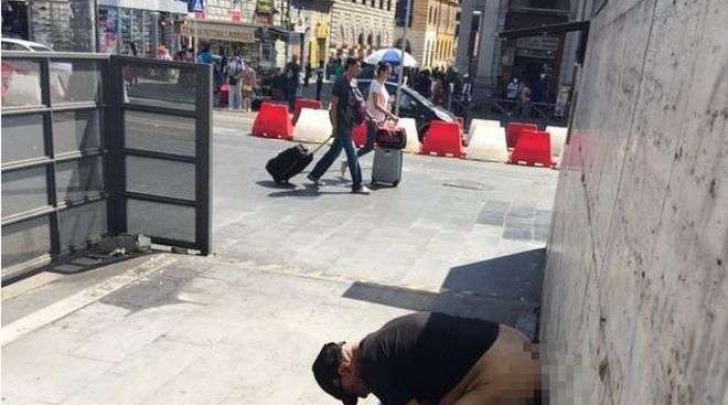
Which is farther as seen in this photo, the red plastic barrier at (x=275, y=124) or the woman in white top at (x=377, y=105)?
the red plastic barrier at (x=275, y=124)

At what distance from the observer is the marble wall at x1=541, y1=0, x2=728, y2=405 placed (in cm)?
85

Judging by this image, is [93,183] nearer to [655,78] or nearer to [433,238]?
[433,238]

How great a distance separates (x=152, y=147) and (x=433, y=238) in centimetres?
322

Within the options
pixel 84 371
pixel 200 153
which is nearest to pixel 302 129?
pixel 200 153

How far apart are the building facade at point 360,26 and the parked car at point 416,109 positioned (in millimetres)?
35819

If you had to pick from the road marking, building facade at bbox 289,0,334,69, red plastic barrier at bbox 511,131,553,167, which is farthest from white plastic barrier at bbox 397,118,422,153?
building facade at bbox 289,0,334,69

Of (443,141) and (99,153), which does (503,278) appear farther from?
(443,141)

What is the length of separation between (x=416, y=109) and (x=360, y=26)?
44.9 metres

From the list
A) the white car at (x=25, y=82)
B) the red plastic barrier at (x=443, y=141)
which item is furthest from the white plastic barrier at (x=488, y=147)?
the white car at (x=25, y=82)

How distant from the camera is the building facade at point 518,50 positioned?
28.2 m

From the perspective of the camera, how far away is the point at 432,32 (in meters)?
74.0

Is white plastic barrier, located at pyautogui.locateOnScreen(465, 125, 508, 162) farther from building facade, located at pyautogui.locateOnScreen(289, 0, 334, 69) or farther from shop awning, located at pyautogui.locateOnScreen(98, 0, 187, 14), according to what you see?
building facade, located at pyautogui.locateOnScreen(289, 0, 334, 69)

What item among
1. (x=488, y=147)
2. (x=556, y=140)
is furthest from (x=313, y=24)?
(x=488, y=147)

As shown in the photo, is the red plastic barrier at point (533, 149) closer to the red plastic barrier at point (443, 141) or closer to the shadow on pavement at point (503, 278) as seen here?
the red plastic barrier at point (443, 141)
